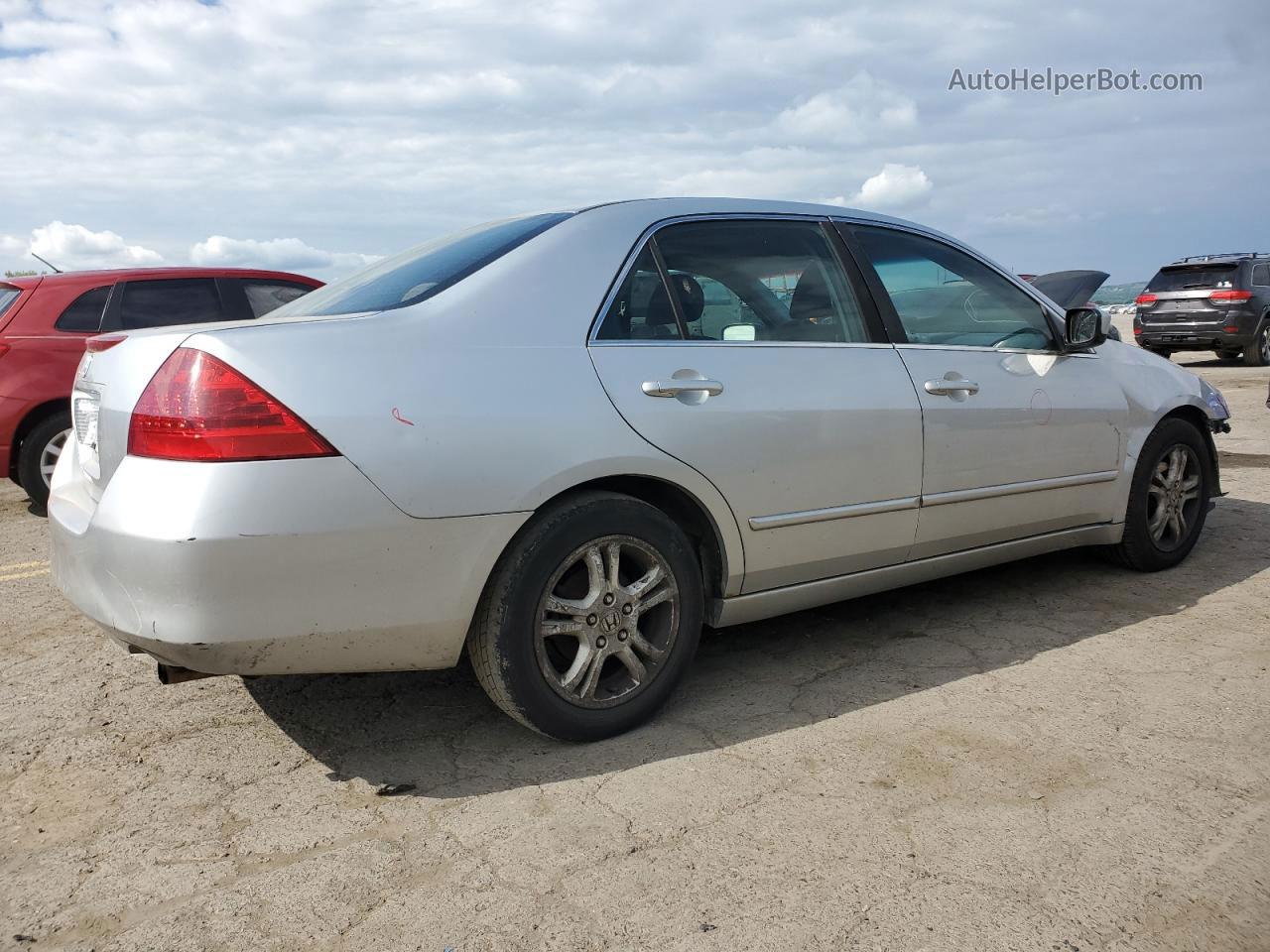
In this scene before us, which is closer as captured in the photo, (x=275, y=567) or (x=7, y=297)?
(x=275, y=567)

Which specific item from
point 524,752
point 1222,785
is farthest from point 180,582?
point 1222,785

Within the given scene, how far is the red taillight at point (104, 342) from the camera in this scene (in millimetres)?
2909

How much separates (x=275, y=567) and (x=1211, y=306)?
16.2 m

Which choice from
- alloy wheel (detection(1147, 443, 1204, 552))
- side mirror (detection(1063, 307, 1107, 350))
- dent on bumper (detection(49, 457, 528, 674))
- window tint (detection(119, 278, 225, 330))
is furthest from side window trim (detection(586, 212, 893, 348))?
window tint (detection(119, 278, 225, 330))

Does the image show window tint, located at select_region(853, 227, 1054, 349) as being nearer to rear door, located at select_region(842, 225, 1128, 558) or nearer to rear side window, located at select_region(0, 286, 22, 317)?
rear door, located at select_region(842, 225, 1128, 558)

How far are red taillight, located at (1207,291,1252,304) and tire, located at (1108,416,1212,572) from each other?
12.3 metres

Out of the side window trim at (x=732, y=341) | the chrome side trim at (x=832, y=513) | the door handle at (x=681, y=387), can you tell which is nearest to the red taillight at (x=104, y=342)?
the side window trim at (x=732, y=341)

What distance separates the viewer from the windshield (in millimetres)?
3035

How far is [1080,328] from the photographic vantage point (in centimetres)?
430

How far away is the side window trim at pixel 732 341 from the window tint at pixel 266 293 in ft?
16.8

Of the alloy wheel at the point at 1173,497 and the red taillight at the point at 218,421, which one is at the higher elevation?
the red taillight at the point at 218,421

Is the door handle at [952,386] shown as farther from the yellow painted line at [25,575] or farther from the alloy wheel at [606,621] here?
the yellow painted line at [25,575]

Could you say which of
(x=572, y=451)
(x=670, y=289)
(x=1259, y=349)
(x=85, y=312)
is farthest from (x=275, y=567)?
(x=1259, y=349)

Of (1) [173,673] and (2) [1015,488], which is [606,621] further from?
(2) [1015,488]
